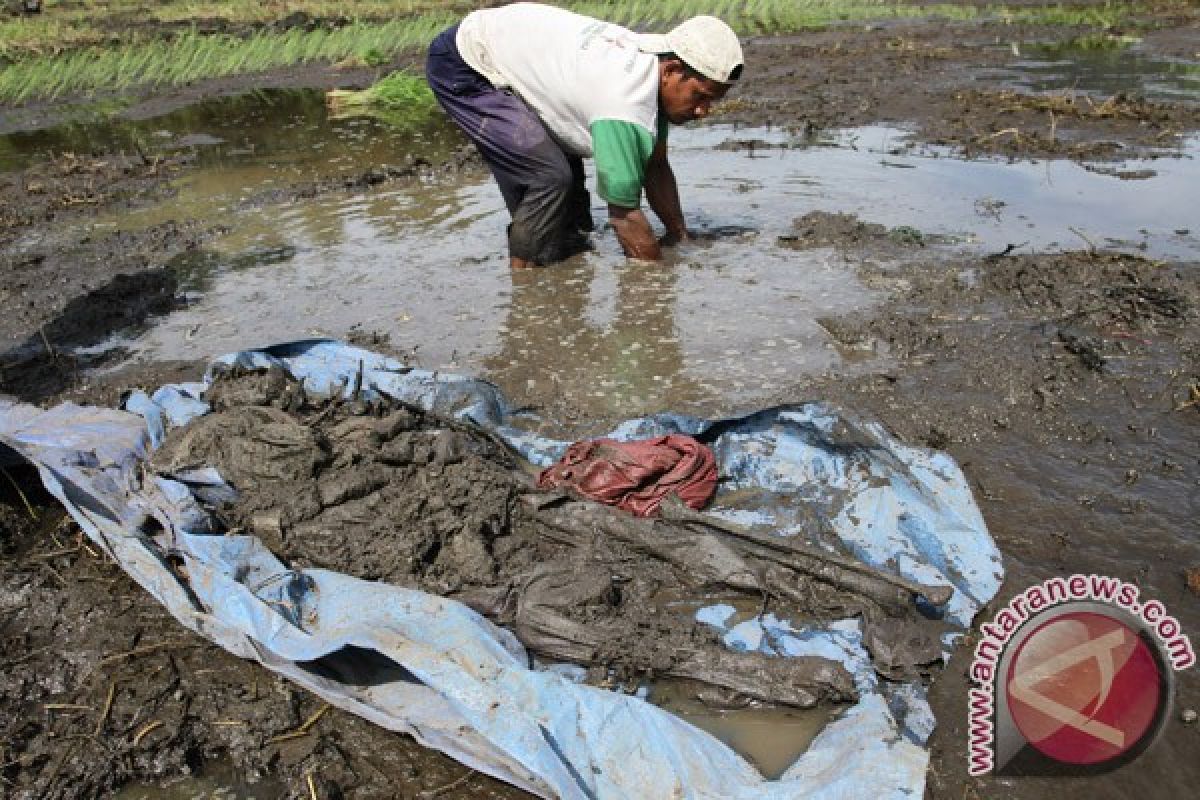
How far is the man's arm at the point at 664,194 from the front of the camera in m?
4.77

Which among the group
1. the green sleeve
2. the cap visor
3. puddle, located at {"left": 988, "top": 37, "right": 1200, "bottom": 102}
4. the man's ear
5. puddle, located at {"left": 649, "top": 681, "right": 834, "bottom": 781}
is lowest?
puddle, located at {"left": 649, "top": 681, "right": 834, "bottom": 781}

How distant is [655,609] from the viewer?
2461 mm

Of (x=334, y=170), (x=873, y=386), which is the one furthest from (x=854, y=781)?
(x=334, y=170)

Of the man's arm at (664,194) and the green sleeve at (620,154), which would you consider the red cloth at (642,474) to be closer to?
the green sleeve at (620,154)

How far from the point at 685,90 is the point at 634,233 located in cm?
90

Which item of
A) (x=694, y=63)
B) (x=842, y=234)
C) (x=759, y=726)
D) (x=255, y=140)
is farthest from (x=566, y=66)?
(x=255, y=140)

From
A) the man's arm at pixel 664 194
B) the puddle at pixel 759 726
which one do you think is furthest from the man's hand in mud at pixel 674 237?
the puddle at pixel 759 726

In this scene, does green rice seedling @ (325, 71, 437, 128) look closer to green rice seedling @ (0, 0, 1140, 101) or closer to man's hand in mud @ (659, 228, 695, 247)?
green rice seedling @ (0, 0, 1140, 101)

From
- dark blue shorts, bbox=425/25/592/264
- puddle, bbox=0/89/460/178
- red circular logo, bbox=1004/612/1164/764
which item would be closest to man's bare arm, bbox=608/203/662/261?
dark blue shorts, bbox=425/25/592/264

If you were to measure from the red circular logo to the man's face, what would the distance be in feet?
9.38

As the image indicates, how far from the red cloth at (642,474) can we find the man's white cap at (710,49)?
1.95m

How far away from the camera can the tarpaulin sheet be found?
1886 mm

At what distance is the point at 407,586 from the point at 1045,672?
1.73 m

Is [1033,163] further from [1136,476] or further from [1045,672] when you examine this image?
[1045,672]
